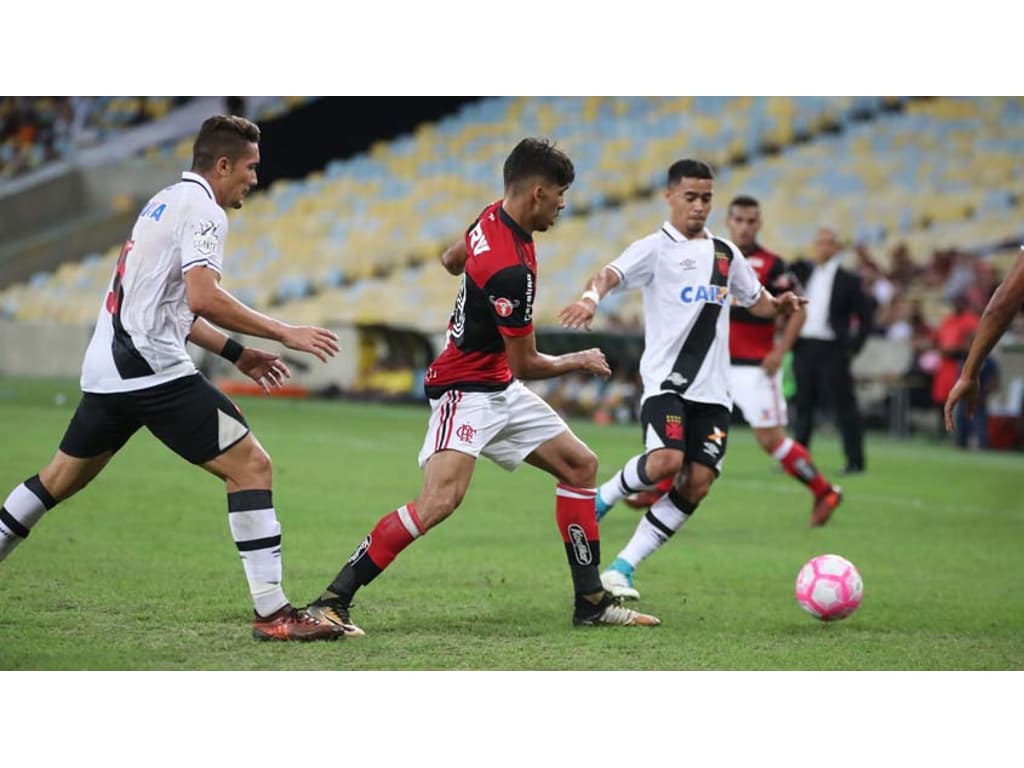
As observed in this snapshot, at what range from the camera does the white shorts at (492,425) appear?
5797mm

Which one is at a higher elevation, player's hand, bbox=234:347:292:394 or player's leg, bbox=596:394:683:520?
player's hand, bbox=234:347:292:394

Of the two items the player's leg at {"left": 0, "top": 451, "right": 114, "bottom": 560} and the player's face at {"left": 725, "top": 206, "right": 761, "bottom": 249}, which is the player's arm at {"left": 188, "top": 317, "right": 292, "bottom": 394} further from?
the player's face at {"left": 725, "top": 206, "right": 761, "bottom": 249}

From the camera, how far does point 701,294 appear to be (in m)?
7.17

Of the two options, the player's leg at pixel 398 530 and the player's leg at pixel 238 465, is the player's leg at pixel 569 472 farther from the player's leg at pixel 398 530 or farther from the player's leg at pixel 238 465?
the player's leg at pixel 238 465

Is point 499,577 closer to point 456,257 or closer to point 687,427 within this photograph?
point 687,427

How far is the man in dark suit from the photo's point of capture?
13312 mm

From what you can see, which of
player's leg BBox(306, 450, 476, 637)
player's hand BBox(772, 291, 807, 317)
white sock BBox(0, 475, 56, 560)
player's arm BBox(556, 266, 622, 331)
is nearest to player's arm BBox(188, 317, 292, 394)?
player's leg BBox(306, 450, 476, 637)

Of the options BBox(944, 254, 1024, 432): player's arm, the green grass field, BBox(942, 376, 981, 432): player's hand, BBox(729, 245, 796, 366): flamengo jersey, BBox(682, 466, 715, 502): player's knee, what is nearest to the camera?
BBox(944, 254, 1024, 432): player's arm

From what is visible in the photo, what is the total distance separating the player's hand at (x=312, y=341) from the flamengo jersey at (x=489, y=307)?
23.8 inches

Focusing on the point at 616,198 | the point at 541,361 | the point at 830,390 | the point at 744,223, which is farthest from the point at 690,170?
the point at 616,198

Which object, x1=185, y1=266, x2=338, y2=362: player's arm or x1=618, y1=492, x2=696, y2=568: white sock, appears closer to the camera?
x1=185, y1=266, x2=338, y2=362: player's arm

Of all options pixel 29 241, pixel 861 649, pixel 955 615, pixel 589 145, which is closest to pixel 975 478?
pixel 955 615

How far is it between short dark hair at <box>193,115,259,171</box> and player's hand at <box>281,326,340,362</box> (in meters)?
0.79

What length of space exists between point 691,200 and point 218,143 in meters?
2.55
